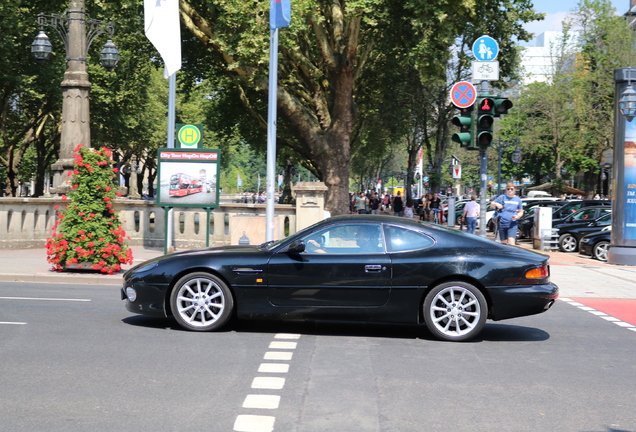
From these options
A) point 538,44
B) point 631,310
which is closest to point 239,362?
point 631,310

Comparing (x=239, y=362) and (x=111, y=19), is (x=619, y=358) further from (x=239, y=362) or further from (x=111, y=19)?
(x=111, y=19)

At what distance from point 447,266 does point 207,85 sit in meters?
36.0

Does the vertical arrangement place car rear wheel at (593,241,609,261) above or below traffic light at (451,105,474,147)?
below

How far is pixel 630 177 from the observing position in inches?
779

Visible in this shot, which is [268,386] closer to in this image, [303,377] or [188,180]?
[303,377]

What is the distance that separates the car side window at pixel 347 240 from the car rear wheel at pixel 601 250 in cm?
1578

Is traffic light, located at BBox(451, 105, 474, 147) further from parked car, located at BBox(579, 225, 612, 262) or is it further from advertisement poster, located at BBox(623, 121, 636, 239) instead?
parked car, located at BBox(579, 225, 612, 262)

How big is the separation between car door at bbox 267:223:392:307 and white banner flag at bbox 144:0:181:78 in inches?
367

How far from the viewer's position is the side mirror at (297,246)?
8.88m

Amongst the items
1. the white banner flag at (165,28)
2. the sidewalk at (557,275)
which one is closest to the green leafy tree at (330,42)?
the white banner flag at (165,28)

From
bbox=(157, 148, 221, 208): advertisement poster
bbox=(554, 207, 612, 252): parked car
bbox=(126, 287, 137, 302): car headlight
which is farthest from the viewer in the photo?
bbox=(554, 207, 612, 252): parked car

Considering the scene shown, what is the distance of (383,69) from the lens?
37438 mm

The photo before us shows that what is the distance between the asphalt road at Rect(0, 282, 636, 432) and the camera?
5734 mm

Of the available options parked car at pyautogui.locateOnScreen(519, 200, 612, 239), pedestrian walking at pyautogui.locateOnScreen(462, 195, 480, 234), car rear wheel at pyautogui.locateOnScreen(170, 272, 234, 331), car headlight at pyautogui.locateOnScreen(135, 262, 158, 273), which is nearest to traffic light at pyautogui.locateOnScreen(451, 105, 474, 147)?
car rear wheel at pyautogui.locateOnScreen(170, 272, 234, 331)
